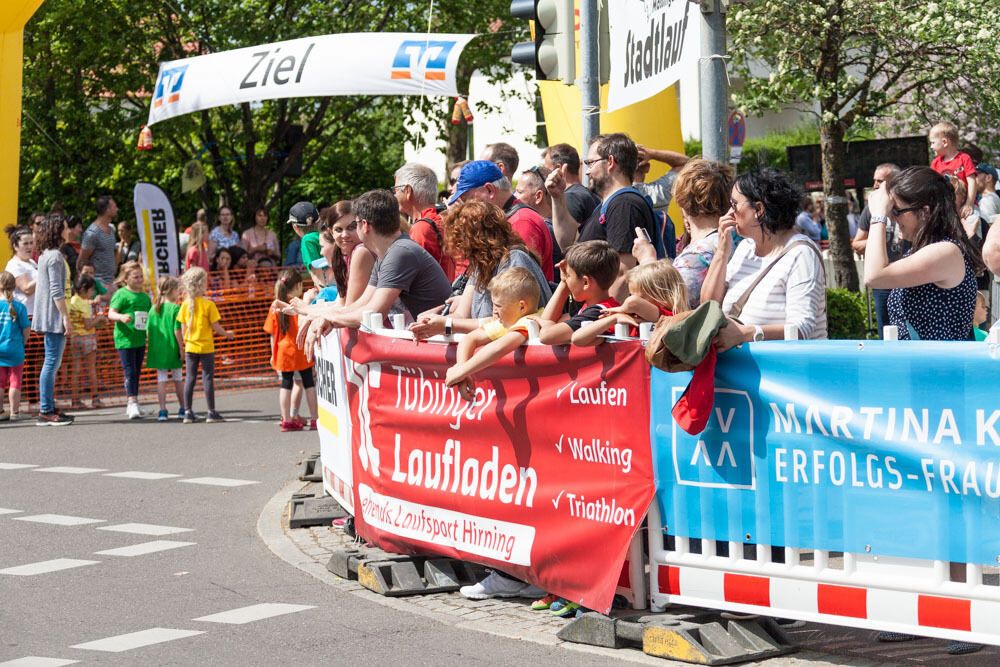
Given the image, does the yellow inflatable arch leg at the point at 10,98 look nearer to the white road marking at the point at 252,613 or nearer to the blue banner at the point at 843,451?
the white road marking at the point at 252,613

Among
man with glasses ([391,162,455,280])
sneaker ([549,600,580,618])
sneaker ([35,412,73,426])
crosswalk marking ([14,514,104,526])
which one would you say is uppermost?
man with glasses ([391,162,455,280])

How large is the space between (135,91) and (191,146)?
8.37 ft

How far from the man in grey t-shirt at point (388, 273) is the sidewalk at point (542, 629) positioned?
1.32m

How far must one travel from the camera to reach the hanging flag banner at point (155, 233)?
1994cm

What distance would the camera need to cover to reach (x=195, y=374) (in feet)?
48.3

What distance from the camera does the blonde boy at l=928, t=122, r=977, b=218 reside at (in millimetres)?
12008

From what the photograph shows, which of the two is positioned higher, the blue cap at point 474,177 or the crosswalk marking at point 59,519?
the blue cap at point 474,177

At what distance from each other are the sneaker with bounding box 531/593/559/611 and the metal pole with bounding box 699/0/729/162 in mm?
3281

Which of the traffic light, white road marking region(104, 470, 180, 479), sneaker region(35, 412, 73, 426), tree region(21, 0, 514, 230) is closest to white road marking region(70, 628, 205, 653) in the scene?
white road marking region(104, 470, 180, 479)

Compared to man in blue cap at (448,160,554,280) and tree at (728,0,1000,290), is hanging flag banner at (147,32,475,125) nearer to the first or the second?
tree at (728,0,1000,290)

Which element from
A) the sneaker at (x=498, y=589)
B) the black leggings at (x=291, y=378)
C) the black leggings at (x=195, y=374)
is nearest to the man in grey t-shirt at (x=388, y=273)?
the sneaker at (x=498, y=589)

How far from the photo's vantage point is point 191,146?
27.6 metres

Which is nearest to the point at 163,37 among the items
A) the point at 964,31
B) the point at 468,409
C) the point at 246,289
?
the point at 246,289

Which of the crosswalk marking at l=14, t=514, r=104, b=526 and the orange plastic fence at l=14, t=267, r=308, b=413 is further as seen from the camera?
the orange plastic fence at l=14, t=267, r=308, b=413
